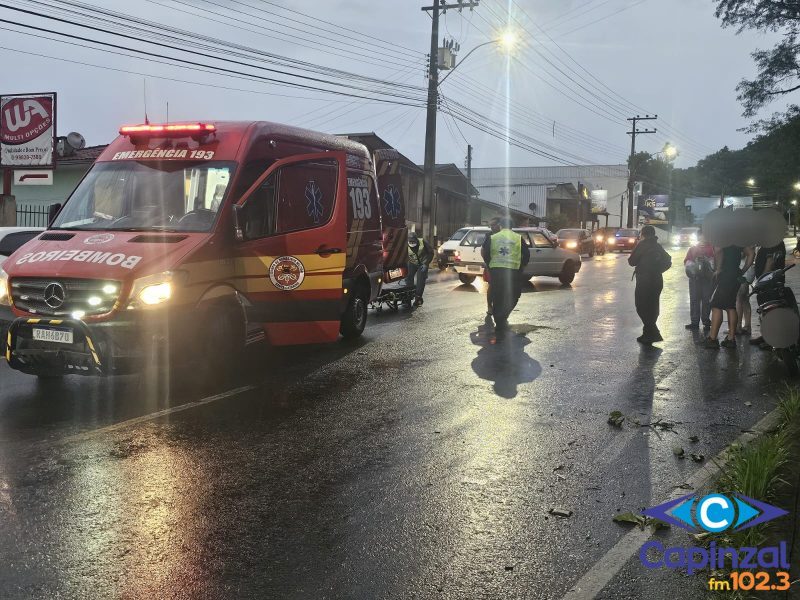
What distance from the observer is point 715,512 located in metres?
4.26

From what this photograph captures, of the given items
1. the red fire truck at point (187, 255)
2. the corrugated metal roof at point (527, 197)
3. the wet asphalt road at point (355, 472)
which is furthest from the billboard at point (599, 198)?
the red fire truck at point (187, 255)

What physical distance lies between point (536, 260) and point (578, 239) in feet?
53.7

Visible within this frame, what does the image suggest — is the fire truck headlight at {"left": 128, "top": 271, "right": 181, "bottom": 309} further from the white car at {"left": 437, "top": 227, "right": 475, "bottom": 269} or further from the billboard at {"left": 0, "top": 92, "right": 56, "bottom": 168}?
the white car at {"left": 437, "top": 227, "right": 475, "bottom": 269}

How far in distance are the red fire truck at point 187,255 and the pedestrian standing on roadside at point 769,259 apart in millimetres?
5410

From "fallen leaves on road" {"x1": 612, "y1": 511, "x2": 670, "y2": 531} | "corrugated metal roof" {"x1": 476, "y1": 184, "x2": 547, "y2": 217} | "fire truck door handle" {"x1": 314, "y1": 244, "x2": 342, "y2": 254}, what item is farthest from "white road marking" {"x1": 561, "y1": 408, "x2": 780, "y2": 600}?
"corrugated metal roof" {"x1": 476, "y1": 184, "x2": 547, "y2": 217}

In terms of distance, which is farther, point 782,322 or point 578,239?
point 578,239

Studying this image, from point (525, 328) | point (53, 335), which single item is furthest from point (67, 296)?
point (525, 328)

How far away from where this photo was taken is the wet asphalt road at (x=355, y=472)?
3621 mm

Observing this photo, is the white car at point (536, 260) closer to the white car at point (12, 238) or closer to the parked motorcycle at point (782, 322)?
the parked motorcycle at point (782, 322)

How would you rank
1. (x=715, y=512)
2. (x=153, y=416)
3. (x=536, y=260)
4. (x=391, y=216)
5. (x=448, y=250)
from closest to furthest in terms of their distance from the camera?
(x=715, y=512), (x=153, y=416), (x=391, y=216), (x=536, y=260), (x=448, y=250)

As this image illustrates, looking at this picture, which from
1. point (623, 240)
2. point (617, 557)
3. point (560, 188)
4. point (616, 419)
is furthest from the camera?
point (560, 188)

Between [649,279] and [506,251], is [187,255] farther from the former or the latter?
[649,279]

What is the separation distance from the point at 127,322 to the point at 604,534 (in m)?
4.37

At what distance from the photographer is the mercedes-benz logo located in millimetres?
6707
